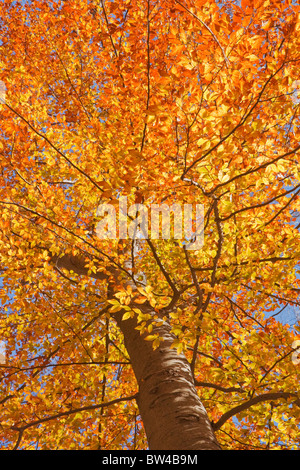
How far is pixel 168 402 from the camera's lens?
8.14 feet

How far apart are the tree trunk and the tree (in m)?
0.01

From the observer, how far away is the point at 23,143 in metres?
6.71

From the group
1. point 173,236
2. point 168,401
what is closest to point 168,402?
point 168,401

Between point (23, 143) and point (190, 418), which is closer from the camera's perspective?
point (190, 418)

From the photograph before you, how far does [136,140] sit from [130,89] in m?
0.78

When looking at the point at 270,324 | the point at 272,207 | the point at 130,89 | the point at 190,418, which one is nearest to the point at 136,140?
the point at 130,89

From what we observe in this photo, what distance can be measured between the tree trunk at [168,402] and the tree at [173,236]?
0.04ft

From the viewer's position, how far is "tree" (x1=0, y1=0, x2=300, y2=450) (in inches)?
101

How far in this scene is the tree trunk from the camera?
2176 millimetres

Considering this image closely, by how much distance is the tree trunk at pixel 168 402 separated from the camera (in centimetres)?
218

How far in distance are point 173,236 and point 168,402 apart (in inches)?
115

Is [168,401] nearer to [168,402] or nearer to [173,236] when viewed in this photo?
[168,402]
